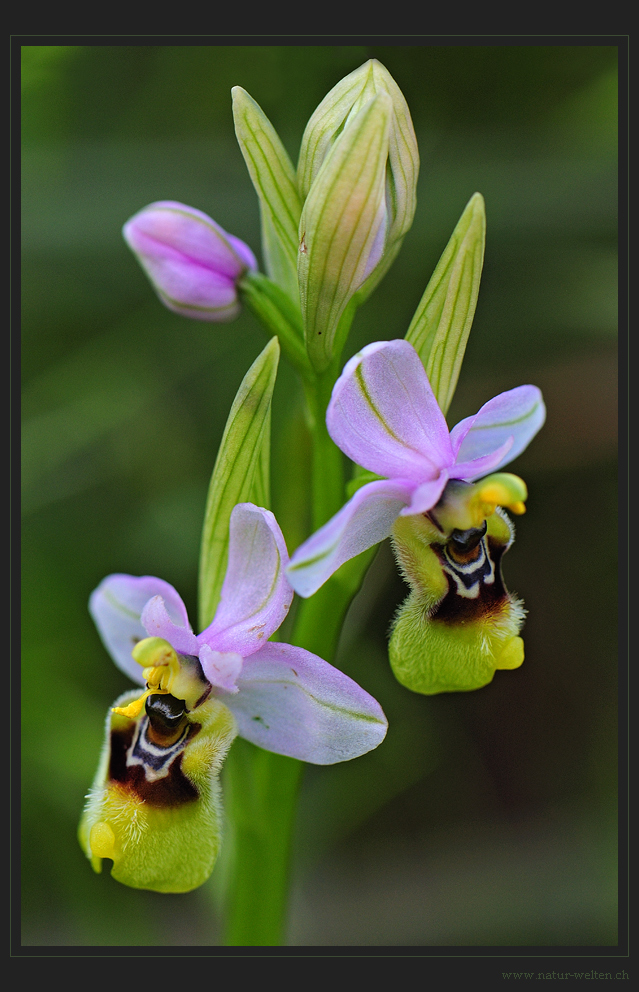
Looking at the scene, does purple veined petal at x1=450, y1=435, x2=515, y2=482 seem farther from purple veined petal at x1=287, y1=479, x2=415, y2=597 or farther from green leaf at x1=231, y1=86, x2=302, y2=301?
green leaf at x1=231, y1=86, x2=302, y2=301

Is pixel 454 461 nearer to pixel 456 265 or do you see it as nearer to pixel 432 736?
pixel 456 265

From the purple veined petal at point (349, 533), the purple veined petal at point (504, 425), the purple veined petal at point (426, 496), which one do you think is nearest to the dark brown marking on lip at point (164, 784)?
the purple veined petal at point (349, 533)

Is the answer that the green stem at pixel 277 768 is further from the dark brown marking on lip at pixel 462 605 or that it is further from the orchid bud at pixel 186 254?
the dark brown marking on lip at pixel 462 605

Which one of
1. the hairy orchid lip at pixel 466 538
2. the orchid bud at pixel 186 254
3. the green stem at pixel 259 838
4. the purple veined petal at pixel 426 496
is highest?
the orchid bud at pixel 186 254

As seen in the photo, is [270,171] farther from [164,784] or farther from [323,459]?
[164,784]

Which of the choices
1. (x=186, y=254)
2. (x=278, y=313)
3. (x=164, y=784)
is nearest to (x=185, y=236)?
(x=186, y=254)

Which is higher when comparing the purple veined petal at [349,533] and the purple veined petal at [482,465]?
the purple veined petal at [482,465]

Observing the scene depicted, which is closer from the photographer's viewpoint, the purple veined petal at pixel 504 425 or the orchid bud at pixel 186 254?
the purple veined petal at pixel 504 425

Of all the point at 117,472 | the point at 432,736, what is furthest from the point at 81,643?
the point at 432,736
